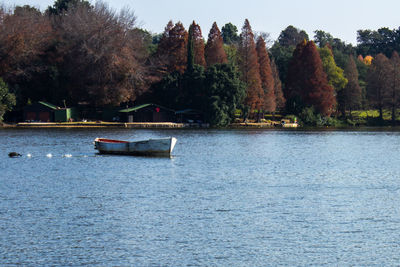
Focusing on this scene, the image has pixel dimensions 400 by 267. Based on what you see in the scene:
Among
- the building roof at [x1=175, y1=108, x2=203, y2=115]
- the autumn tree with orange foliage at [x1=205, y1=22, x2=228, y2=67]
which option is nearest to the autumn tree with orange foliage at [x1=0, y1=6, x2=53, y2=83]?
the building roof at [x1=175, y1=108, x2=203, y2=115]

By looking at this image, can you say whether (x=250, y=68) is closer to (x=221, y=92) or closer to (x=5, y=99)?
(x=221, y=92)

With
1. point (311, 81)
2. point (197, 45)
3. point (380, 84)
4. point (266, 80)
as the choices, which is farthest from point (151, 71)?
point (380, 84)

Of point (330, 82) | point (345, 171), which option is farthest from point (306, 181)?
point (330, 82)

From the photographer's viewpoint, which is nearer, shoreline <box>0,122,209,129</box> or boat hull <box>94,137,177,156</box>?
boat hull <box>94,137,177,156</box>

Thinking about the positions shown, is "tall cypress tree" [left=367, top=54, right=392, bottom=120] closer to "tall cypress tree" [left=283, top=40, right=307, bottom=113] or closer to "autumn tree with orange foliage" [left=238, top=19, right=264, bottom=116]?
"tall cypress tree" [left=283, top=40, right=307, bottom=113]

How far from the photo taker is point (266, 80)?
146375 mm

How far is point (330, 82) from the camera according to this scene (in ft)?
508

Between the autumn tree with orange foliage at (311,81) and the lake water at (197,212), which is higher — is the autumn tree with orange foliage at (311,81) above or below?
above

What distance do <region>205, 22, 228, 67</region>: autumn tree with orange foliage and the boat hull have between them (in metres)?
81.5

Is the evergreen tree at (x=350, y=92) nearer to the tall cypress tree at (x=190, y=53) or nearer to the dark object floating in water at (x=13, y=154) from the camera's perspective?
the tall cypress tree at (x=190, y=53)

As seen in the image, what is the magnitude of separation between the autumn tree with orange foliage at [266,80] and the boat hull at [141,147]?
7903 centimetres

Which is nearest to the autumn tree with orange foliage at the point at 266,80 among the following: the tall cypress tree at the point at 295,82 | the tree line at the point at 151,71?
the tree line at the point at 151,71

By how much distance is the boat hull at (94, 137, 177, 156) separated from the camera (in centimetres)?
6612

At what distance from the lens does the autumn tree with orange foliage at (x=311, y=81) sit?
14512 centimetres
